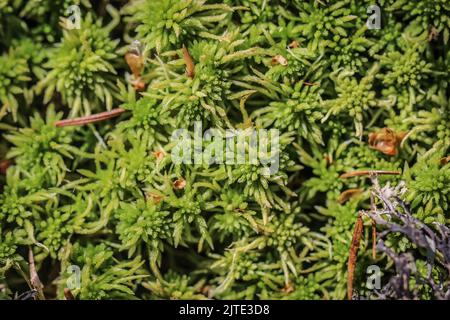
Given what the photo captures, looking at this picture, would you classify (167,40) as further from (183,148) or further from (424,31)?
(424,31)

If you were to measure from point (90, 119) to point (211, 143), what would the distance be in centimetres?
42

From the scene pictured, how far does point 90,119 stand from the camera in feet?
5.58

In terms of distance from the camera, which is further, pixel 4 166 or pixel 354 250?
pixel 4 166

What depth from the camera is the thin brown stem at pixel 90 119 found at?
1701mm

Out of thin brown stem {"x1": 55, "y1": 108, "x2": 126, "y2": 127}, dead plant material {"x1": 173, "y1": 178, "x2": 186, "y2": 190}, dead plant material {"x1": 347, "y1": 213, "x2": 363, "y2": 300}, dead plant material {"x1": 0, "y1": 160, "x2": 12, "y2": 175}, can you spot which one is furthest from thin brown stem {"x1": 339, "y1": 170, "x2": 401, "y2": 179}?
dead plant material {"x1": 0, "y1": 160, "x2": 12, "y2": 175}

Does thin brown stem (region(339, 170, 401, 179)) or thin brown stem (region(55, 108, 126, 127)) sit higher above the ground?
thin brown stem (region(55, 108, 126, 127))

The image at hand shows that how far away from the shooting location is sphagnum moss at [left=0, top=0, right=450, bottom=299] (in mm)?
1602

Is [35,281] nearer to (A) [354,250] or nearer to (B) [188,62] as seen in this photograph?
(B) [188,62]

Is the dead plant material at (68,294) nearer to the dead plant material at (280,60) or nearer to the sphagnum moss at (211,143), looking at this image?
the sphagnum moss at (211,143)

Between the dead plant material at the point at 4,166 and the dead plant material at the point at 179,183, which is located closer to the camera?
the dead plant material at the point at 179,183

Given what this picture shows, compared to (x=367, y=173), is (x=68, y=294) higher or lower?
lower

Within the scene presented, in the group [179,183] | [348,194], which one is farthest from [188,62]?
[348,194]

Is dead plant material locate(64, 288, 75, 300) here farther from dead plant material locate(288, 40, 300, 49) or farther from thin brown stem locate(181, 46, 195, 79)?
dead plant material locate(288, 40, 300, 49)

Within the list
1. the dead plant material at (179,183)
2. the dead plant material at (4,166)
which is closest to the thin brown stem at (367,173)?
the dead plant material at (179,183)
